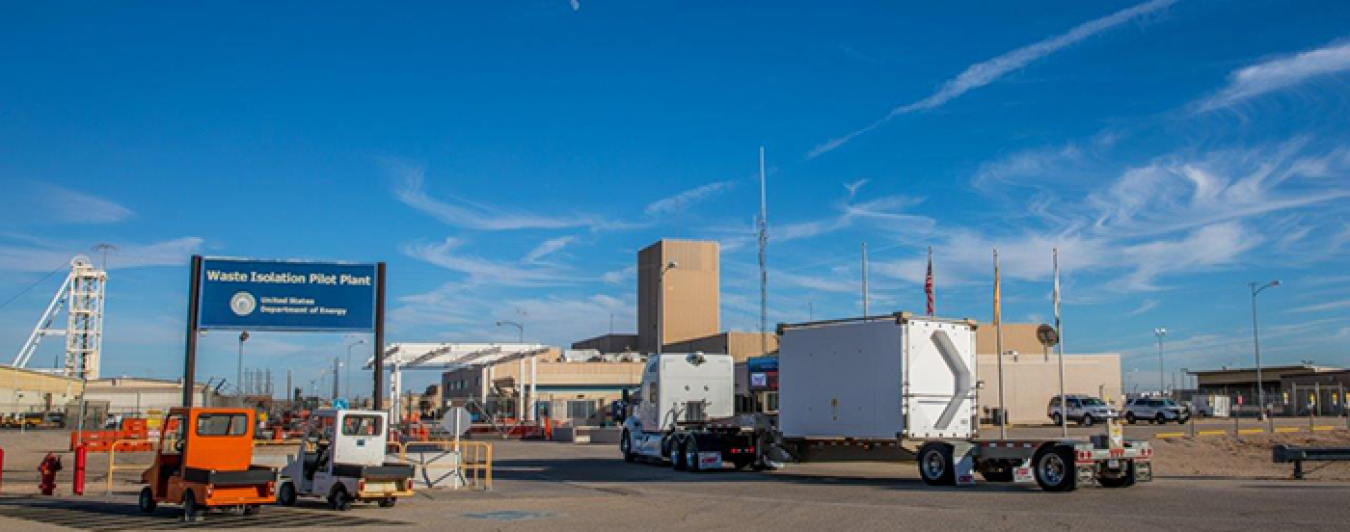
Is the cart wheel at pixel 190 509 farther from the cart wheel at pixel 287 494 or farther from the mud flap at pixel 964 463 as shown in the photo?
the mud flap at pixel 964 463

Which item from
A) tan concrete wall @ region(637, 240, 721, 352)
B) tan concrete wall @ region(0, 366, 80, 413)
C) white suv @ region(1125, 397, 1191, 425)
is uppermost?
tan concrete wall @ region(637, 240, 721, 352)

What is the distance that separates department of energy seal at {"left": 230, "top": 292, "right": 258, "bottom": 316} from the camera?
27.5m

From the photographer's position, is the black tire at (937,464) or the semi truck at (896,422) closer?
the semi truck at (896,422)

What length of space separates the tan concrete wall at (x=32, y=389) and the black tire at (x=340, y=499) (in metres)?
81.9

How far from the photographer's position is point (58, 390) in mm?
105688

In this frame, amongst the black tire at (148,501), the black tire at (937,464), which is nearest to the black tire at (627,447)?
the black tire at (937,464)

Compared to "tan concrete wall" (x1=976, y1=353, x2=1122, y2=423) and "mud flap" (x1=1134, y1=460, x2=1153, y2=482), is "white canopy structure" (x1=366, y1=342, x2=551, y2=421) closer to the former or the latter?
"tan concrete wall" (x1=976, y1=353, x2=1122, y2=423)

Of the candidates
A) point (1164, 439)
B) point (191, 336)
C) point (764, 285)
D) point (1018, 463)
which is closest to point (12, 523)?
point (191, 336)

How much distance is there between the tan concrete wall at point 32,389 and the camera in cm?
9319

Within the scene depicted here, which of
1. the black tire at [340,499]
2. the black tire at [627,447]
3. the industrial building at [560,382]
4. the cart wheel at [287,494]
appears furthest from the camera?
the industrial building at [560,382]

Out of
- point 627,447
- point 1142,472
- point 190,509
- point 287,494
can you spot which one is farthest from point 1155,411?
point 190,509

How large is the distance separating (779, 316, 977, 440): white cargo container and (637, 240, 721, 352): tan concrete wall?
224 feet

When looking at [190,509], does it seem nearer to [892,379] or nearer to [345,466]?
[345,466]

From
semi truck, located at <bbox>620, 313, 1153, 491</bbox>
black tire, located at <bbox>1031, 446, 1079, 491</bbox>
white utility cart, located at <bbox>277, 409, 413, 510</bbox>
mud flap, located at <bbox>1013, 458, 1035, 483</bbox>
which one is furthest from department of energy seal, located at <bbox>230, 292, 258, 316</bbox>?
black tire, located at <bbox>1031, 446, 1079, 491</bbox>
